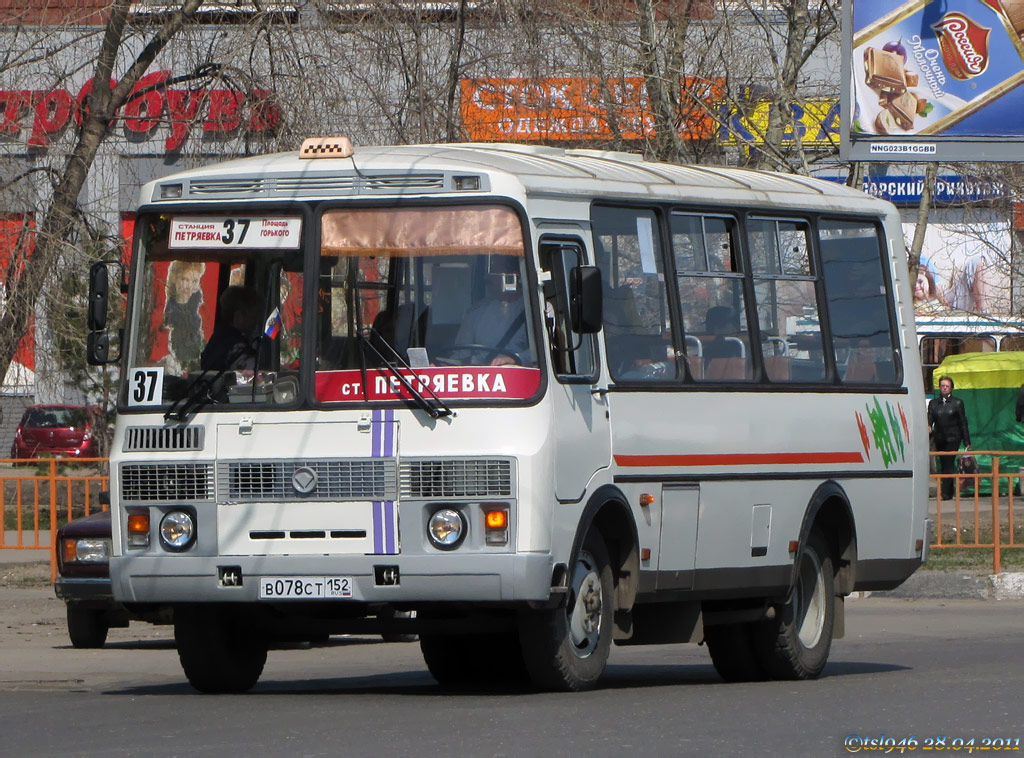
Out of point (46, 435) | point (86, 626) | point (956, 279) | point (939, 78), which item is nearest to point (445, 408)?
point (86, 626)

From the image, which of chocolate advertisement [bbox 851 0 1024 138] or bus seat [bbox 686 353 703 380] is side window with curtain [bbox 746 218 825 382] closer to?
bus seat [bbox 686 353 703 380]

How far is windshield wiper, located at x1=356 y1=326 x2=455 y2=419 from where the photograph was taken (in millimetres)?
9281

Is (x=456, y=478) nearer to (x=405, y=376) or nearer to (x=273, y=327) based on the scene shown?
(x=405, y=376)

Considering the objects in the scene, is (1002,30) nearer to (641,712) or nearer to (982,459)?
(982,459)

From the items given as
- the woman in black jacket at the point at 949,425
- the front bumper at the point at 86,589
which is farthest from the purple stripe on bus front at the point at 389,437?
the woman in black jacket at the point at 949,425

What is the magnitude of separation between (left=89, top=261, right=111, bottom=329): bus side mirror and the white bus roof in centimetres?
46

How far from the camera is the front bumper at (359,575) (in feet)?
29.9

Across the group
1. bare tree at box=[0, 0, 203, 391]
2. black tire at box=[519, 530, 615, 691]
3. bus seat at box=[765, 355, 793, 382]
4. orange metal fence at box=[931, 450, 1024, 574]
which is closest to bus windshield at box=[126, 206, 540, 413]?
black tire at box=[519, 530, 615, 691]

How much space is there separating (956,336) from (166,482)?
29.5 meters

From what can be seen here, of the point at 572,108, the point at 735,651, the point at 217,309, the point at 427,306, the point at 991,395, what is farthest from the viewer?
the point at 991,395

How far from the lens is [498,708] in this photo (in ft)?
29.6

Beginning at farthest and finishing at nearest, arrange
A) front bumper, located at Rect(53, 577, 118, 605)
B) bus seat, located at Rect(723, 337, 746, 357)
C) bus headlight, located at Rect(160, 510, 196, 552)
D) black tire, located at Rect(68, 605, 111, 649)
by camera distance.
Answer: black tire, located at Rect(68, 605, 111, 649) < front bumper, located at Rect(53, 577, 118, 605) < bus seat, located at Rect(723, 337, 746, 357) < bus headlight, located at Rect(160, 510, 196, 552)

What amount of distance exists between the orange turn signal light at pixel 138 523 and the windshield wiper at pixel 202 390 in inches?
19.4

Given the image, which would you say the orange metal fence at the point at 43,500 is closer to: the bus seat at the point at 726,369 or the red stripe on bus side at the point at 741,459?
the red stripe on bus side at the point at 741,459
